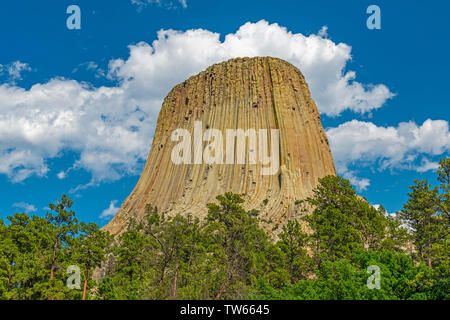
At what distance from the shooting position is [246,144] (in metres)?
59.3

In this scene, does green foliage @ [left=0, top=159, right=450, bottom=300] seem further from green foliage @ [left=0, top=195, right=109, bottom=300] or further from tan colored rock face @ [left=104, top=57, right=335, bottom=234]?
tan colored rock face @ [left=104, top=57, right=335, bottom=234]

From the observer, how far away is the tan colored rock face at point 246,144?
56.0 metres

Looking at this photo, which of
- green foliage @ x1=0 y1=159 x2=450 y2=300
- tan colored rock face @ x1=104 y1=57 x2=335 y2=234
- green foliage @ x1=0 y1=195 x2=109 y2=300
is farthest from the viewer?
tan colored rock face @ x1=104 y1=57 x2=335 y2=234

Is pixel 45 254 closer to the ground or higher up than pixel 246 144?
closer to the ground

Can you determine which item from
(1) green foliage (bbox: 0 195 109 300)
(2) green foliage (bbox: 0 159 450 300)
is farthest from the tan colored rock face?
(1) green foliage (bbox: 0 195 109 300)

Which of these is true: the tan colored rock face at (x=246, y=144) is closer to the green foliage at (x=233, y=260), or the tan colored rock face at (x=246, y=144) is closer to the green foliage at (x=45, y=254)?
the green foliage at (x=233, y=260)

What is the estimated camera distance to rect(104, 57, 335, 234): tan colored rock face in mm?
56000

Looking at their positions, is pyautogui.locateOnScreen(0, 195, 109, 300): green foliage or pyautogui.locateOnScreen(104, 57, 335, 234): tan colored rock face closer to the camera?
pyautogui.locateOnScreen(0, 195, 109, 300): green foliage

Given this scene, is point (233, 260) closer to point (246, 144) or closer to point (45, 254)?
point (45, 254)

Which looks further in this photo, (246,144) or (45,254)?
(246,144)

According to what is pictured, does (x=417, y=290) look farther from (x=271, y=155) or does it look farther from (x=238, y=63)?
(x=238, y=63)

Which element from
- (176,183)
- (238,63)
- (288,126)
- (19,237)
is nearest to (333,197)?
(19,237)

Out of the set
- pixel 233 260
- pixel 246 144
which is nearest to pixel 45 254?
pixel 233 260

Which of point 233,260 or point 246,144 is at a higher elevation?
point 246,144
